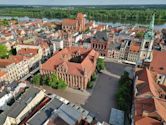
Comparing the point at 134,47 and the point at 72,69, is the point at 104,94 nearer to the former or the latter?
the point at 72,69

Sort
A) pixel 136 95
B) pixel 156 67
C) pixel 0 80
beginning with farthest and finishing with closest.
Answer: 1. pixel 0 80
2. pixel 156 67
3. pixel 136 95

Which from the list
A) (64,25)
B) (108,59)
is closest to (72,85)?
(108,59)

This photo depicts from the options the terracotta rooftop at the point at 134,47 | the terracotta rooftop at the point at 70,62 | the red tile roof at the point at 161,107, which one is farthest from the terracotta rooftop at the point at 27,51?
the red tile roof at the point at 161,107

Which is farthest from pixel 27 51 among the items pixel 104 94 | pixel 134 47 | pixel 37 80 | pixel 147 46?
pixel 147 46

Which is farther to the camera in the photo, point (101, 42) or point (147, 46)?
point (101, 42)

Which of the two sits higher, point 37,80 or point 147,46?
point 147,46

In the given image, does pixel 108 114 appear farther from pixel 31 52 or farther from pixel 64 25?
pixel 64 25
